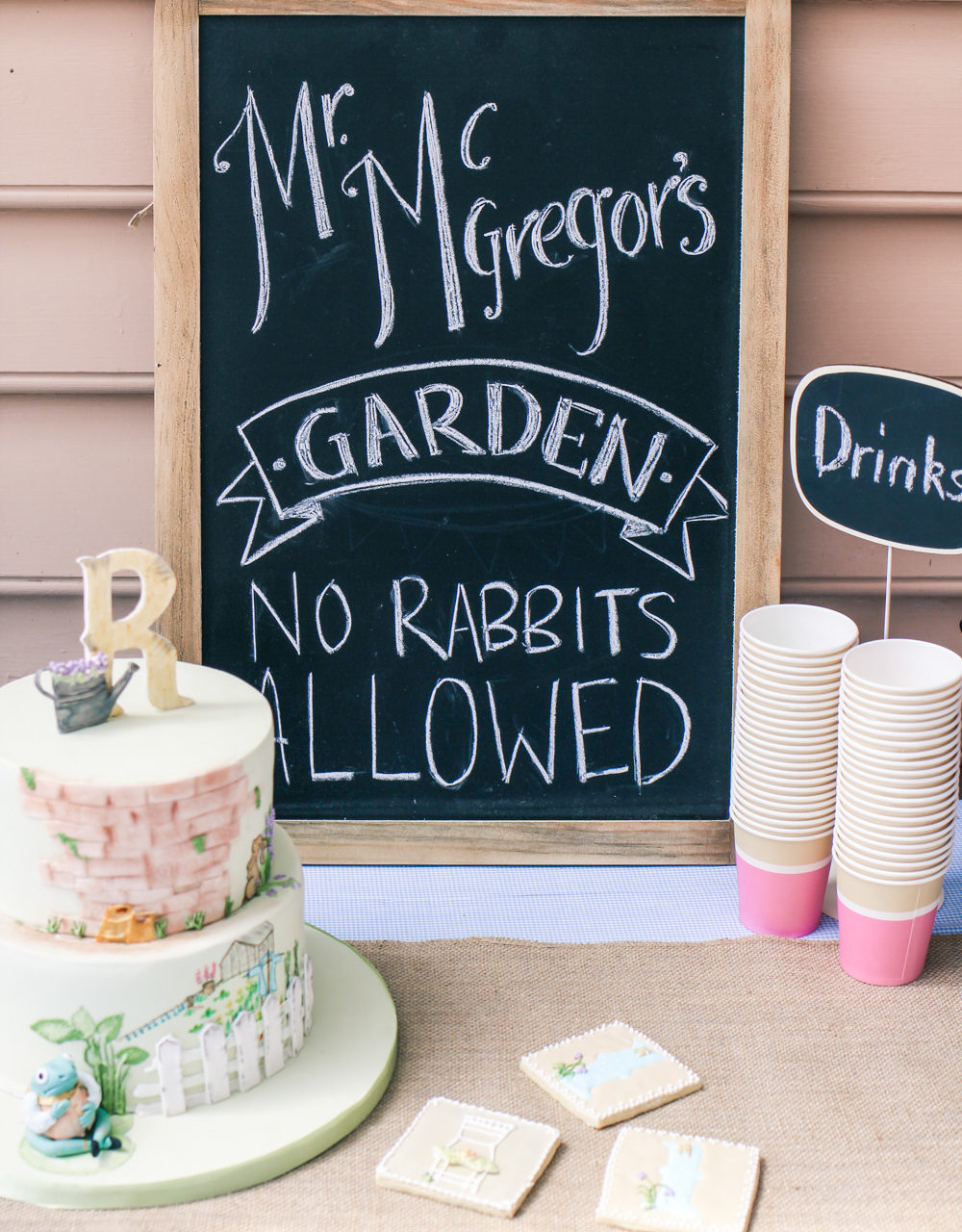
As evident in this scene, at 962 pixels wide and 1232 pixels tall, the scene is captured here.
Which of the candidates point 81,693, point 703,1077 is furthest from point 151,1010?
point 703,1077

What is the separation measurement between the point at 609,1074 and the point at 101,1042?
2.01 feet

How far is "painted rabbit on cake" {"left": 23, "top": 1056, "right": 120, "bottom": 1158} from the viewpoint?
1414mm

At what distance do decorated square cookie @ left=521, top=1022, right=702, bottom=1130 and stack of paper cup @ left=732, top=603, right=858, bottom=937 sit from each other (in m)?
0.35

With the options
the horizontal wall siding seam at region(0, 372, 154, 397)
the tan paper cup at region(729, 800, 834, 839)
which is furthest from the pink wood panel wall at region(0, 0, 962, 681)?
the tan paper cup at region(729, 800, 834, 839)

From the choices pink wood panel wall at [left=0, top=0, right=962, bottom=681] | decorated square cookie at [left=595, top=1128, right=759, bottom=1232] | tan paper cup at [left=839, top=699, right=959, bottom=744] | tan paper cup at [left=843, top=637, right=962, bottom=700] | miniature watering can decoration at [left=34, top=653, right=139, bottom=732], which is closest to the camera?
decorated square cookie at [left=595, top=1128, right=759, bottom=1232]

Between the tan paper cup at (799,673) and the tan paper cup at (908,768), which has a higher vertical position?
the tan paper cup at (799,673)

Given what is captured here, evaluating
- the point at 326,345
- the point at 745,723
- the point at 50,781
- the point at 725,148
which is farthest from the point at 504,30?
the point at 50,781

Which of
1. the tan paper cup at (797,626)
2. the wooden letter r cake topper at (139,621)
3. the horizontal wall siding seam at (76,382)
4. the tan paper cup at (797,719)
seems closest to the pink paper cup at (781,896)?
the tan paper cup at (797,719)

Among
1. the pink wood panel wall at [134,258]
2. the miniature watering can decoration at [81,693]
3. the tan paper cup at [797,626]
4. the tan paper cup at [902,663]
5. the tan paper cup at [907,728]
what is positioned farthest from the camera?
the pink wood panel wall at [134,258]

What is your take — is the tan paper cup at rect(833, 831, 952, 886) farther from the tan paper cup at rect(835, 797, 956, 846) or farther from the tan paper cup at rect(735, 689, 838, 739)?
the tan paper cup at rect(735, 689, 838, 739)

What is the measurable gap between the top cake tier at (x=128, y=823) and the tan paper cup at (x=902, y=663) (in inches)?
33.0

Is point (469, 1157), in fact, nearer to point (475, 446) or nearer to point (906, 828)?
point (906, 828)

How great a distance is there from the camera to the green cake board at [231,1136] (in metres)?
1.40

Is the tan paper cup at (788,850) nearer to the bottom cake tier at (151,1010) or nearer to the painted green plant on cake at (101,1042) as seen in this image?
the bottom cake tier at (151,1010)
